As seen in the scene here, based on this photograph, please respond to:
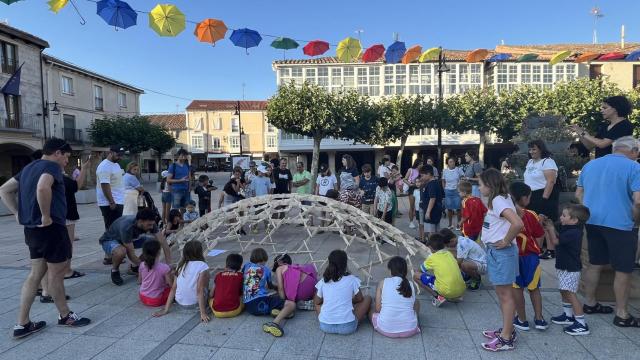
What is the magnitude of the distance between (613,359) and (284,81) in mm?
26668

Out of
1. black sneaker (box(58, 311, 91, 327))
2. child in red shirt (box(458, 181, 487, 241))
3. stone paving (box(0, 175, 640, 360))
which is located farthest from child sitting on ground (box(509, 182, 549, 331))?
black sneaker (box(58, 311, 91, 327))

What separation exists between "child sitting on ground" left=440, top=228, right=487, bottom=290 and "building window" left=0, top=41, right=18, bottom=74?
26.4 metres

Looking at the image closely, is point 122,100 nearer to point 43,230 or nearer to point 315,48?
point 315,48

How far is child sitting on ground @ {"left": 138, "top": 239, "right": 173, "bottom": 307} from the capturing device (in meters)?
4.29

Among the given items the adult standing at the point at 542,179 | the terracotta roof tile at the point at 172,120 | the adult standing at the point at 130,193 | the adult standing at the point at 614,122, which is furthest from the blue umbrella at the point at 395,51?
the terracotta roof tile at the point at 172,120

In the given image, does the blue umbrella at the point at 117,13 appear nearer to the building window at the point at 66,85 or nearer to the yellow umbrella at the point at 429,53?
the yellow umbrella at the point at 429,53

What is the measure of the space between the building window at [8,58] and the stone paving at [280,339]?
23292 millimetres

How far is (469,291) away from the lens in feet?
15.2

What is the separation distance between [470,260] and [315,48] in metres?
5.95

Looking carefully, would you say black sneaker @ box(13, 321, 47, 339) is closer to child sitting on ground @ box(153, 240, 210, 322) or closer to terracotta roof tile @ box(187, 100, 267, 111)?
child sitting on ground @ box(153, 240, 210, 322)

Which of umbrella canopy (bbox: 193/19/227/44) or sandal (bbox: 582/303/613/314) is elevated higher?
umbrella canopy (bbox: 193/19/227/44)

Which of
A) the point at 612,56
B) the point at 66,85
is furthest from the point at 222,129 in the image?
the point at 612,56

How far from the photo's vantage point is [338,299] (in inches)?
138

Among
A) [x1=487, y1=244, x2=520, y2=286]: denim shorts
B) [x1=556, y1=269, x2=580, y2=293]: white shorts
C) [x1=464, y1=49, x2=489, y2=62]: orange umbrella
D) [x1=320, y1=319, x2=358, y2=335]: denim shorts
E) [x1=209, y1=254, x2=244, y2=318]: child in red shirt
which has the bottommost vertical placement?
[x1=320, y1=319, x2=358, y2=335]: denim shorts
